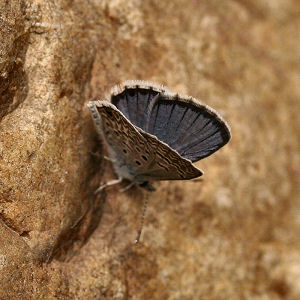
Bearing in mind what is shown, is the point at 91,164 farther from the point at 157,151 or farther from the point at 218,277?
the point at 218,277

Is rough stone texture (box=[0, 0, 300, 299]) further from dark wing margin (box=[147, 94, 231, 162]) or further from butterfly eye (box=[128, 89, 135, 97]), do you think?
dark wing margin (box=[147, 94, 231, 162])

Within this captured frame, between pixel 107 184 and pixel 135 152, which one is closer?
pixel 135 152

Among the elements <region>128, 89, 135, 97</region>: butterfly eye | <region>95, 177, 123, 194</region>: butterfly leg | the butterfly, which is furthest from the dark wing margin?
<region>95, 177, 123, 194</region>: butterfly leg

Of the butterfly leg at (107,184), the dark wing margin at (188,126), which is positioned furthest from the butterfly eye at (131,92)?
the butterfly leg at (107,184)

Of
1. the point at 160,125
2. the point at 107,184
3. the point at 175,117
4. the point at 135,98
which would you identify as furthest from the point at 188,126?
the point at 107,184

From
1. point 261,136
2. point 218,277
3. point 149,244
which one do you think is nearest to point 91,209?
point 149,244

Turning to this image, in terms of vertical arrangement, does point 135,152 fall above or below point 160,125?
below

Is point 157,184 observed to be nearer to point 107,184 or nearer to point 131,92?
point 107,184
